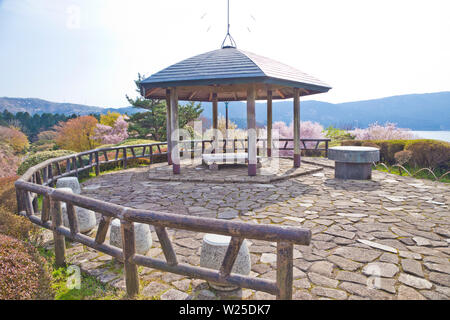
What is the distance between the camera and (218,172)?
375 inches

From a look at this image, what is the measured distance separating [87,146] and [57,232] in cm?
2728

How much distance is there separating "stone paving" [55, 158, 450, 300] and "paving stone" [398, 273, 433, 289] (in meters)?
0.01

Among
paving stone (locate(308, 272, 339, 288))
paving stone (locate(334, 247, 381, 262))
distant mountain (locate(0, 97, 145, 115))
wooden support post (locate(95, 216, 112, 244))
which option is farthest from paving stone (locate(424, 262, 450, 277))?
distant mountain (locate(0, 97, 145, 115))

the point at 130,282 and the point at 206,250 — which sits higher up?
the point at 206,250

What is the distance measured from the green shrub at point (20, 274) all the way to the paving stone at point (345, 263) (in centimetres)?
328

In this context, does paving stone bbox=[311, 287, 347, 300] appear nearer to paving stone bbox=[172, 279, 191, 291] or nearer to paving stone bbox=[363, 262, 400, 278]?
paving stone bbox=[363, 262, 400, 278]

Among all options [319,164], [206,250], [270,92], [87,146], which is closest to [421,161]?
[319,164]

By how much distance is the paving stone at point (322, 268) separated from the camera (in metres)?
3.19

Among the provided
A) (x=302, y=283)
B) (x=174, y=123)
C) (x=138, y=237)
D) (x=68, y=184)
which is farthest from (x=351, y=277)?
(x=174, y=123)

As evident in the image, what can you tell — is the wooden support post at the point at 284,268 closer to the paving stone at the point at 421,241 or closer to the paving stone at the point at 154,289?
the paving stone at the point at 154,289

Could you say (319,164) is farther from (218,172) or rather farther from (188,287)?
(188,287)

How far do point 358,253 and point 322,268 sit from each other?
0.71 metres

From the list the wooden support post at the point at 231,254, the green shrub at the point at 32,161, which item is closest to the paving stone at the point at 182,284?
the wooden support post at the point at 231,254

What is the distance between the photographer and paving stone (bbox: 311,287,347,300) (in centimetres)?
274
